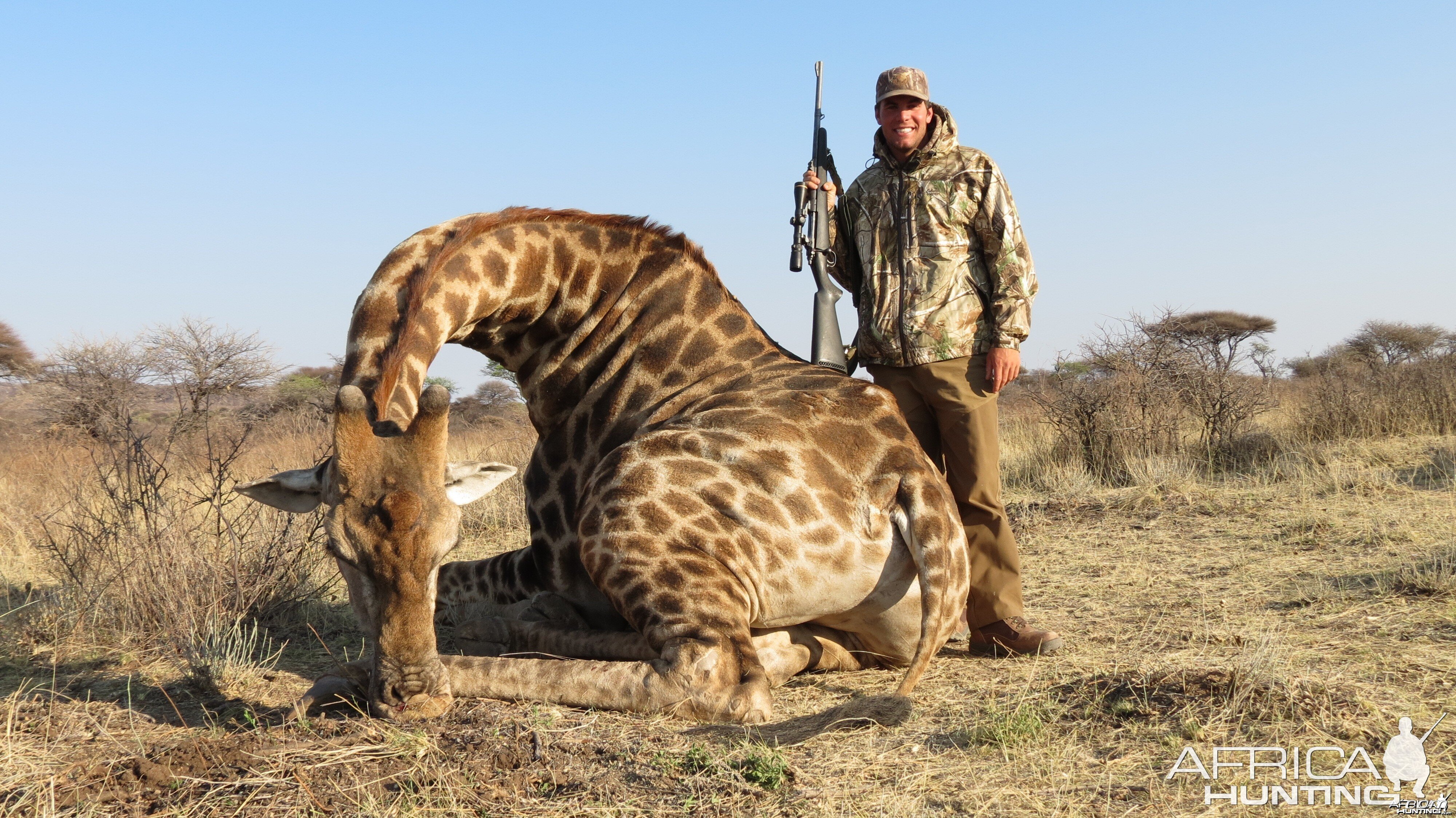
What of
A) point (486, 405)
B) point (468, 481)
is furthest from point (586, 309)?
point (486, 405)

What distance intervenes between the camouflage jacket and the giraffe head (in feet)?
8.69

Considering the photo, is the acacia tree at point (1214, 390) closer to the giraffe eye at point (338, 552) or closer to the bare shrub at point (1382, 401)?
the bare shrub at point (1382, 401)

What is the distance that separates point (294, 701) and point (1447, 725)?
14.7 ft

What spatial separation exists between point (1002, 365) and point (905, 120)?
1.44 meters

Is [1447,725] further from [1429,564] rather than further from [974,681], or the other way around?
[1429,564]

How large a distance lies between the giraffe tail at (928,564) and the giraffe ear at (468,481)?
179cm

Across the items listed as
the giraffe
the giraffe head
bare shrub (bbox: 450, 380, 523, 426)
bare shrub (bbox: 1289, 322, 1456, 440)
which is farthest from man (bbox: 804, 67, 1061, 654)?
bare shrub (bbox: 450, 380, 523, 426)

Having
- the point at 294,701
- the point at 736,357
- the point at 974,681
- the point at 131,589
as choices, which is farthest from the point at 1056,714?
the point at 131,589

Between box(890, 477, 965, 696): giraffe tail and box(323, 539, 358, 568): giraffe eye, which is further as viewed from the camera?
box(890, 477, 965, 696): giraffe tail

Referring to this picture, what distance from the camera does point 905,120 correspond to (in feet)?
18.7

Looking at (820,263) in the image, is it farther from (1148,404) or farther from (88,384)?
(88,384)

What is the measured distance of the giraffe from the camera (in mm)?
3955

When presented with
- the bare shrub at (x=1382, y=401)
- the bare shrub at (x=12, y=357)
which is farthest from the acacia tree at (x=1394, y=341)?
the bare shrub at (x=12, y=357)

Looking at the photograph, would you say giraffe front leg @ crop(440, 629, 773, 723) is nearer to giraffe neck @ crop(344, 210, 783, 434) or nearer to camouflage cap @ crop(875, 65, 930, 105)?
giraffe neck @ crop(344, 210, 783, 434)
